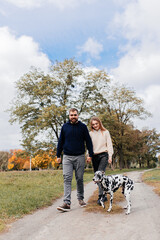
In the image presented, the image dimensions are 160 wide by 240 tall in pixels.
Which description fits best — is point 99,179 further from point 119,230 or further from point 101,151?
point 119,230

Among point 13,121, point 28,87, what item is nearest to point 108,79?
point 28,87

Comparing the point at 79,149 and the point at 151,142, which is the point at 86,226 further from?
the point at 151,142

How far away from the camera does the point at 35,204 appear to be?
6.76m

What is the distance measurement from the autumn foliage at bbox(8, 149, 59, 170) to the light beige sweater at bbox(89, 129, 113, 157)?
2408cm

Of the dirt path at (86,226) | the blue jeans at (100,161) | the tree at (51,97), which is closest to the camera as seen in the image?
the dirt path at (86,226)

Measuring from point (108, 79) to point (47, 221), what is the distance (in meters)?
29.1

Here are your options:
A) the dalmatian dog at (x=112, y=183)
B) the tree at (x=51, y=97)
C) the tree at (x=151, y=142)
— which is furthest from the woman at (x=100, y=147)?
the tree at (x=151, y=142)

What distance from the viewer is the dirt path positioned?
385cm

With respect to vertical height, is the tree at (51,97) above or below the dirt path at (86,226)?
above

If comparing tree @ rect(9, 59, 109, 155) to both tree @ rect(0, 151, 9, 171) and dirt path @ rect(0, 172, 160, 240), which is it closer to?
dirt path @ rect(0, 172, 160, 240)

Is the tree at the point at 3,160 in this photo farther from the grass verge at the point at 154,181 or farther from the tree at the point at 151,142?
the grass verge at the point at 154,181

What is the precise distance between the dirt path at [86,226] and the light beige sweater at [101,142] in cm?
161

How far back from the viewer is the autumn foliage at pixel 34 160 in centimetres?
3030

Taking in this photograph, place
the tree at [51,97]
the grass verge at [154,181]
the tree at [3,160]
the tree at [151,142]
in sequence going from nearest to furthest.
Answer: the grass verge at [154,181], the tree at [51,97], the tree at [151,142], the tree at [3,160]
